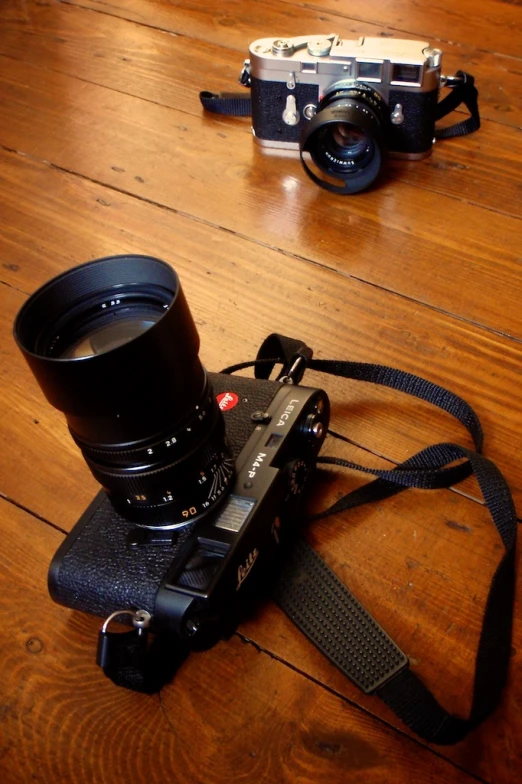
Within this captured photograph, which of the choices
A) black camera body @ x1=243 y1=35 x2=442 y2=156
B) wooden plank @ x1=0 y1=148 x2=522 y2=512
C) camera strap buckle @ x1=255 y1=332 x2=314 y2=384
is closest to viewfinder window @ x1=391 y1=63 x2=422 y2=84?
black camera body @ x1=243 y1=35 x2=442 y2=156

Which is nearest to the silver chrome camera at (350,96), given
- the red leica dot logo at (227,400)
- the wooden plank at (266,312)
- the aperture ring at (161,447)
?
the wooden plank at (266,312)

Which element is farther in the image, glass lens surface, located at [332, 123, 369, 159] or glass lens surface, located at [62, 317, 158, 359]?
glass lens surface, located at [332, 123, 369, 159]

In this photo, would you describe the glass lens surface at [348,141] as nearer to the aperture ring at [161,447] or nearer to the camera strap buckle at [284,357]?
the camera strap buckle at [284,357]

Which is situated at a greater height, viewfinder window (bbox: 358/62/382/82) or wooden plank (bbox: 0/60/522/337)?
viewfinder window (bbox: 358/62/382/82)

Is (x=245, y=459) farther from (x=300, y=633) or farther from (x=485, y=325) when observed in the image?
(x=485, y=325)

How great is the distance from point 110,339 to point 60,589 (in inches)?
8.5

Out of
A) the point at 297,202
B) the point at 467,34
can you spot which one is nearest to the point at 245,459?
the point at 297,202

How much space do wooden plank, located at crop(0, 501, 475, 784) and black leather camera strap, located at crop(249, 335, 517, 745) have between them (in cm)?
3

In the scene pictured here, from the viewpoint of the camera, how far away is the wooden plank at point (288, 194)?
40.3 inches

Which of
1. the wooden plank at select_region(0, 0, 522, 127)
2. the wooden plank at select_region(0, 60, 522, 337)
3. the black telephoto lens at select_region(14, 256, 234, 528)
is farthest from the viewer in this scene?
the wooden plank at select_region(0, 0, 522, 127)

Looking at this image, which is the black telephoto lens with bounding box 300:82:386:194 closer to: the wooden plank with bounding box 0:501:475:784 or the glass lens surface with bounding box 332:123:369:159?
the glass lens surface with bounding box 332:123:369:159

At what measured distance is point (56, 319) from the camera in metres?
0.58

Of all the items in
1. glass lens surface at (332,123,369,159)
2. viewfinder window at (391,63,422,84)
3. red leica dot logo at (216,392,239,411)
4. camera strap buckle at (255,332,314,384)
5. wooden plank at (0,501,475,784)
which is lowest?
wooden plank at (0,501,475,784)

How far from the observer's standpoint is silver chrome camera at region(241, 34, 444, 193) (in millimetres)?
1078
